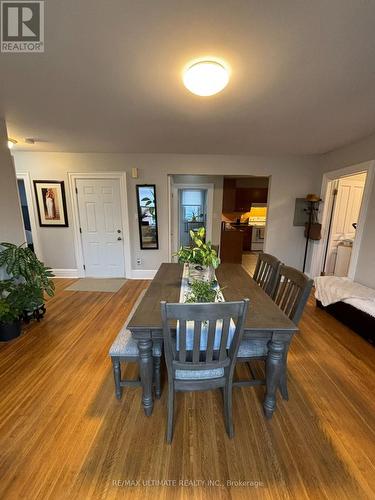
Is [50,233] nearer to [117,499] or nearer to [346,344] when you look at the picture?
[117,499]

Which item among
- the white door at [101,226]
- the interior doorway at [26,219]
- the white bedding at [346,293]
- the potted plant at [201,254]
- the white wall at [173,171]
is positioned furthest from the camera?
the interior doorway at [26,219]

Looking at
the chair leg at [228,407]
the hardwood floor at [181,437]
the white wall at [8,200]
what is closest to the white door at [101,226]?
the white wall at [8,200]

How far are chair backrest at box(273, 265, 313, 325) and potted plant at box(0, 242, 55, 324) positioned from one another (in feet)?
8.50

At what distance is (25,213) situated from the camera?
210 inches

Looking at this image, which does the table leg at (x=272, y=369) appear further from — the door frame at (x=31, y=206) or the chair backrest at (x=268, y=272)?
the door frame at (x=31, y=206)

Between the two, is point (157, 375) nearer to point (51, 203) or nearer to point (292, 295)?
point (292, 295)

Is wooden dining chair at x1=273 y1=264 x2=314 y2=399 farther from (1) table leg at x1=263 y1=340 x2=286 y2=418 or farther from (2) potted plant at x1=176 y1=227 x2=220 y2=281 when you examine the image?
(2) potted plant at x1=176 y1=227 x2=220 y2=281

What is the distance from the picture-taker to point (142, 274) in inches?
163

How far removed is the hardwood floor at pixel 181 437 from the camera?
1.07 metres

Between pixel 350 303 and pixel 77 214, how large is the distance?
4.48 meters

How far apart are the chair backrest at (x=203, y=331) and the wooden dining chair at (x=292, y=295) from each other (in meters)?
0.49

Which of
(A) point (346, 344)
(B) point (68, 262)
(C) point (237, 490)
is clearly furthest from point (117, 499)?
(B) point (68, 262)

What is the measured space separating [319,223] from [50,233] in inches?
201

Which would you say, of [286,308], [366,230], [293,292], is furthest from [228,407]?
[366,230]
